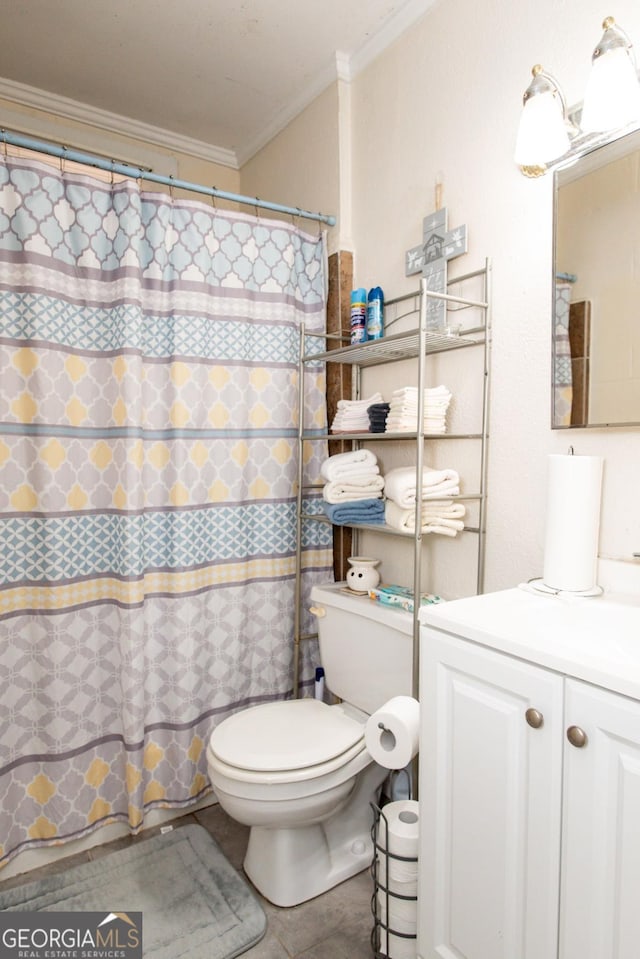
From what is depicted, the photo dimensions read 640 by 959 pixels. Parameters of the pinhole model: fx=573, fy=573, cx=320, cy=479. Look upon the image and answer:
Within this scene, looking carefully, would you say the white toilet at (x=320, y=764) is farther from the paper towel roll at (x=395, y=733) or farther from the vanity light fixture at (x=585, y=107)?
the vanity light fixture at (x=585, y=107)

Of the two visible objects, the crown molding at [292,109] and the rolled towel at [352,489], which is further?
the crown molding at [292,109]

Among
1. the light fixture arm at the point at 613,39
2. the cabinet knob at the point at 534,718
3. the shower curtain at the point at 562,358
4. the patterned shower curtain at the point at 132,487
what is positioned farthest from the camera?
the patterned shower curtain at the point at 132,487

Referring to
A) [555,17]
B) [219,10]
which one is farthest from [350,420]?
[219,10]

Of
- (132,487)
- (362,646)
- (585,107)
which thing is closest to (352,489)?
(362,646)

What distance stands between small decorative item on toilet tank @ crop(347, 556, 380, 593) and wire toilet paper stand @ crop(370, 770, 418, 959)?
25.0 inches

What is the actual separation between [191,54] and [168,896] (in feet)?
8.59

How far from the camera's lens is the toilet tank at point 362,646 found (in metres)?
1.57

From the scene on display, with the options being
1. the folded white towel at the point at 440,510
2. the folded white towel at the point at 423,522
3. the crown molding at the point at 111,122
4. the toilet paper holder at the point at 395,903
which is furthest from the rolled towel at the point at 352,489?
the crown molding at the point at 111,122

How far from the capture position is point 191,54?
199 centimetres

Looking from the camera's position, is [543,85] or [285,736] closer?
[543,85]

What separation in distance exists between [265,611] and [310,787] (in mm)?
683

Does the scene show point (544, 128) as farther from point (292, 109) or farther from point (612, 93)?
point (292, 109)

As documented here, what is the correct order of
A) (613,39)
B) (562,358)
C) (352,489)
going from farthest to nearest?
(352,489) < (562,358) < (613,39)

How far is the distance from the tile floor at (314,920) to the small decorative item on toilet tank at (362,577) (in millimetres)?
803
